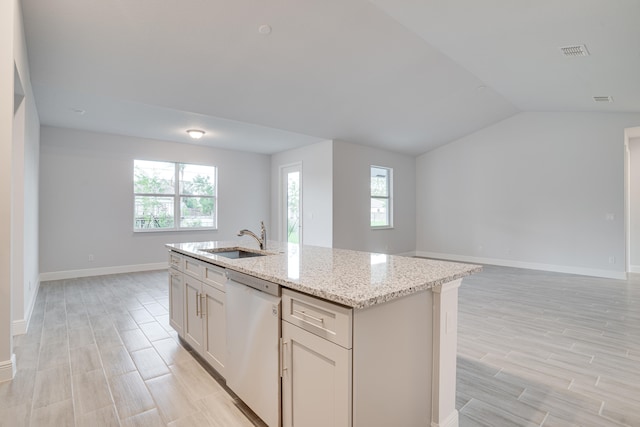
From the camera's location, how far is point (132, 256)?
6.11 meters

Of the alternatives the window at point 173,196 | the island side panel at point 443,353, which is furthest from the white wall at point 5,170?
the window at point 173,196

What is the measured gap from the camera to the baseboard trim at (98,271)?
534 cm

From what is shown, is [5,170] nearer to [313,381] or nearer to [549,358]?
[313,381]

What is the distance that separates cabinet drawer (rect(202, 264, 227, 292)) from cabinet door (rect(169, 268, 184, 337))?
1.89ft

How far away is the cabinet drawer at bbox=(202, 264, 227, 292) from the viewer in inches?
82.7

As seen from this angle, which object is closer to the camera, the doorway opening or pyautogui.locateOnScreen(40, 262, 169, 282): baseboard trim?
pyautogui.locateOnScreen(40, 262, 169, 282): baseboard trim

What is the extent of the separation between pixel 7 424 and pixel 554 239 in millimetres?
7737

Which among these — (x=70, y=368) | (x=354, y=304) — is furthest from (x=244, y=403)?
(x=70, y=368)

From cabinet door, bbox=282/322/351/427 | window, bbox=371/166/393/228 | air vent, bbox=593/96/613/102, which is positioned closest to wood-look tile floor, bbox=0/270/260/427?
cabinet door, bbox=282/322/351/427

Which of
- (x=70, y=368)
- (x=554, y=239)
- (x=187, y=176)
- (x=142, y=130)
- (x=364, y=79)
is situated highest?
(x=364, y=79)

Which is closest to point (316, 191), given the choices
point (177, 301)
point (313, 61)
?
point (313, 61)

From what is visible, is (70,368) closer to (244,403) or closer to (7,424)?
(7,424)

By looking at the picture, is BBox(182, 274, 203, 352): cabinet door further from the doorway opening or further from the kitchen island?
the doorway opening

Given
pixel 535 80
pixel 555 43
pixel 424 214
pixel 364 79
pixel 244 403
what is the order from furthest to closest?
pixel 424 214 < pixel 535 80 < pixel 364 79 < pixel 555 43 < pixel 244 403
